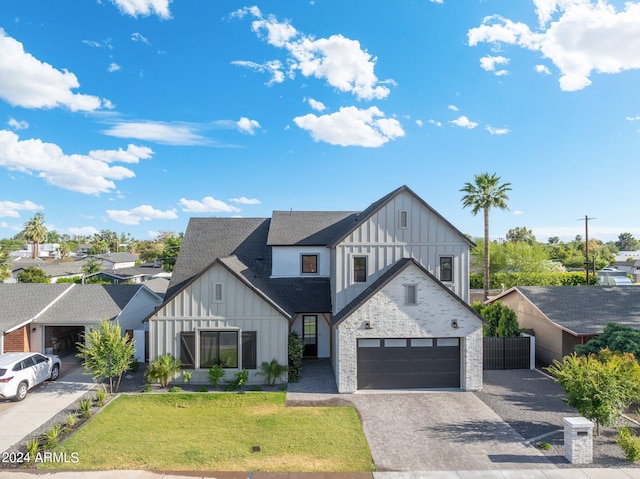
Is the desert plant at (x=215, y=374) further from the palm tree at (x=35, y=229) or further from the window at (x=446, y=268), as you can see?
the palm tree at (x=35, y=229)

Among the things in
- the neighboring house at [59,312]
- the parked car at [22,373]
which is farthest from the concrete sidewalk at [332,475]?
the neighboring house at [59,312]

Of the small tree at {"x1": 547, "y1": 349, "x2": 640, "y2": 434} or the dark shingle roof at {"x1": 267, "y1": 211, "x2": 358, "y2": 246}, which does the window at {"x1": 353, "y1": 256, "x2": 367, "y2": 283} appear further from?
the small tree at {"x1": 547, "y1": 349, "x2": 640, "y2": 434}

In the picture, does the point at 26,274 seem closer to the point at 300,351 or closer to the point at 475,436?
the point at 300,351

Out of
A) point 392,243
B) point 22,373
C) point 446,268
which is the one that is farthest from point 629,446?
point 22,373

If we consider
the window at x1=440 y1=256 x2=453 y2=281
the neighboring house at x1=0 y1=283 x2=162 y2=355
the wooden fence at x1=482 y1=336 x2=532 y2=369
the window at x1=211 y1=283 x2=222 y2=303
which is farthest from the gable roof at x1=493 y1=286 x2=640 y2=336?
the neighboring house at x1=0 y1=283 x2=162 y2=355

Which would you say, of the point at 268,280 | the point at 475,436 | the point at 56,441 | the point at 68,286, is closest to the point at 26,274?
the point at 68,286

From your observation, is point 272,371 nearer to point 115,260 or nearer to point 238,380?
point 238,380
